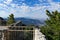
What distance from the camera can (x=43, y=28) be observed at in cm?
862

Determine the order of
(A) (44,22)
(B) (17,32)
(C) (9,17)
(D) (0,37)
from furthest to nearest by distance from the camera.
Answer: (C) (9,17)
(A) (44,22)
(B) (17,32)
(D) (0,37)

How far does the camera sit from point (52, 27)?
333 inches

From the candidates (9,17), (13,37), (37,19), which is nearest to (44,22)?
(37,19)

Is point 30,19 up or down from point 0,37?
up

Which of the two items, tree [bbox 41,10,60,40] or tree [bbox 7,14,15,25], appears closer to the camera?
tree [bbox 41,10,60,40]

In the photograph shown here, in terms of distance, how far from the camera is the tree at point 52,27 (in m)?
8.09

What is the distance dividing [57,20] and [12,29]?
7.64 feet

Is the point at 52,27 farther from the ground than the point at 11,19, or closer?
closer

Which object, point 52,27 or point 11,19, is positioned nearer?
point 52,27

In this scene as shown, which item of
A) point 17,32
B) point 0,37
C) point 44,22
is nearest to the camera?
point 0,37

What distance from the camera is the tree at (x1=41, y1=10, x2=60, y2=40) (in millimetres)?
8085

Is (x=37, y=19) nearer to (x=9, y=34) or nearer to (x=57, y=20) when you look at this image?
(x=57, y=20)

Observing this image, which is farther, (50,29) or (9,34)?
(50,29)

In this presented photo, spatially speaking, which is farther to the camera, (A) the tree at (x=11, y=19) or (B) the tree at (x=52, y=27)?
(A) the tree at (x=11, y=19)
